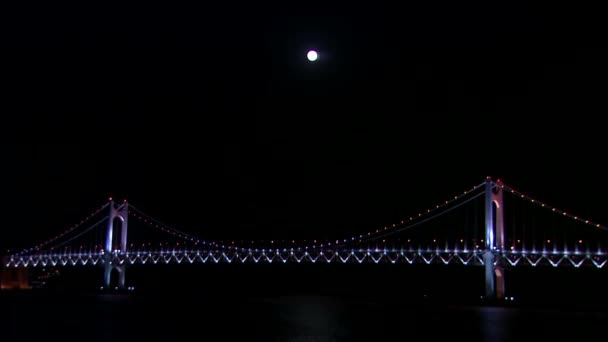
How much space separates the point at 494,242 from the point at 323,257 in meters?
14.8

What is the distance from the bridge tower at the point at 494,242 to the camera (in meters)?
41.2

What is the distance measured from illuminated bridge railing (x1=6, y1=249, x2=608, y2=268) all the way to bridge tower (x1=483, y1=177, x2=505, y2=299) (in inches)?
15.6

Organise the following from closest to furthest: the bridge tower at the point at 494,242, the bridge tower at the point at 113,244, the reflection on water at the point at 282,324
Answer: the reflection on water at the point at 282,324
the bridge tower at the point at 494,242
the bridge tower at the point at 113,244

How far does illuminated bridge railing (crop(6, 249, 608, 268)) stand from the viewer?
4169cm

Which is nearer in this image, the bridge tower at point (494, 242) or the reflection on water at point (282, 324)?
the reflection on water at point (282, 324)

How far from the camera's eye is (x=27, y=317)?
28.0m

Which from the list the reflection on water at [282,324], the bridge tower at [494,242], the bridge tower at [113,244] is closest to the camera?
the reflection on water at [282,324]

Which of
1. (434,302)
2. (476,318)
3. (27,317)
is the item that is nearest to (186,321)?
(27,317)

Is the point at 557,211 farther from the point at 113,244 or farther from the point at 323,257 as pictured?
the point at 113,244

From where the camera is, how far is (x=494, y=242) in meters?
43.2

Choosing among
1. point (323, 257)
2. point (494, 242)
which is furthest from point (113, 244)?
point (494, 242)

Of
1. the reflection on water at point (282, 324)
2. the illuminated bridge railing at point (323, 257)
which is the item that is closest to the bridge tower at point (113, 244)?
the illuminated bridge railing at point (323, 257)

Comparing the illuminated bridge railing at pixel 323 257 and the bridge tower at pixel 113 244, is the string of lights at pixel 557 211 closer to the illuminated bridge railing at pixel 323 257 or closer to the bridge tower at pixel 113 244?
the illuminated bridge railing at pixel 323 257

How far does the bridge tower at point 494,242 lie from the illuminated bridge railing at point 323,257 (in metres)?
0.40
